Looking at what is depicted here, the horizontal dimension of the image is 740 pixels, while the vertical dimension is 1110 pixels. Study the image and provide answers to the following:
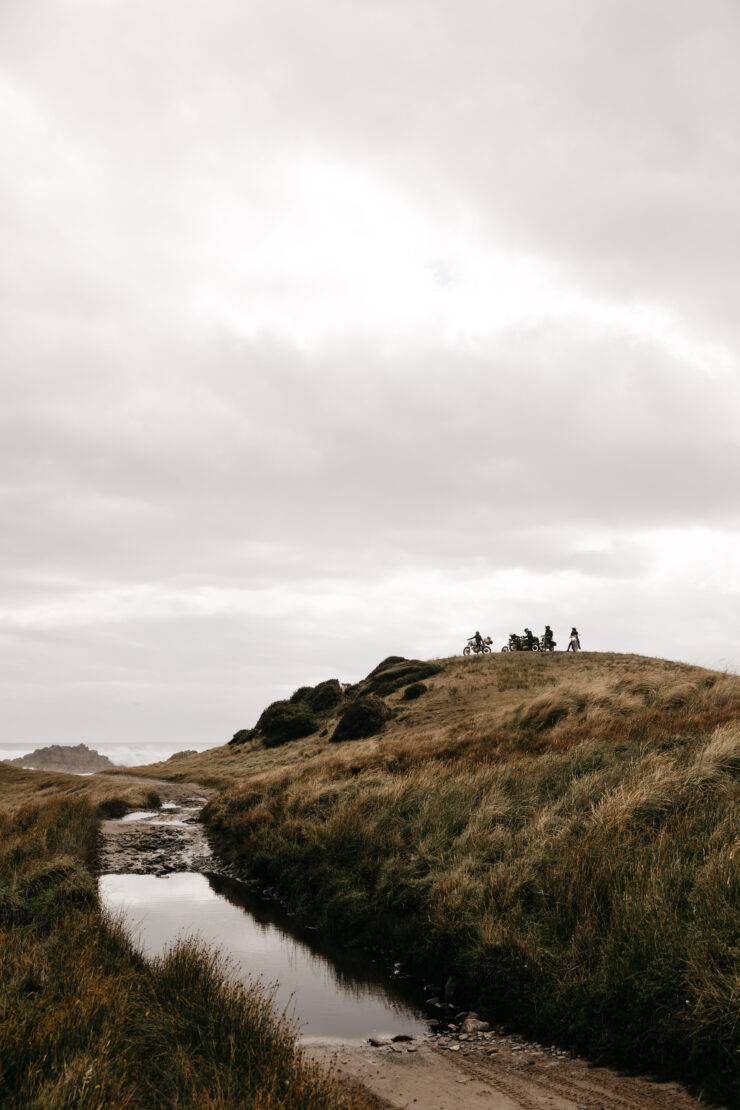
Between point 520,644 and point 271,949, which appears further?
point 520,644

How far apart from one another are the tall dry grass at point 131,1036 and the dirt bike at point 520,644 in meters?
51.0

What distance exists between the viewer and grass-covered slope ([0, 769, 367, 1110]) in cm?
466

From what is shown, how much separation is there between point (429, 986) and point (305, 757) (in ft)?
88.3

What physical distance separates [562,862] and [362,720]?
91.2 ft

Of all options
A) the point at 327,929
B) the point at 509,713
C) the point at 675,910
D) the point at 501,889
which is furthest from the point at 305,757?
the point at 675,910

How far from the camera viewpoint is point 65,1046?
17.0 feet

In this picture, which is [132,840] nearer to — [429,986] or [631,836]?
[429,986]

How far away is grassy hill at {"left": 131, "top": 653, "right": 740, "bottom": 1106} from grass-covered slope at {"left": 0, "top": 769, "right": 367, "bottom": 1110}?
10.1ft

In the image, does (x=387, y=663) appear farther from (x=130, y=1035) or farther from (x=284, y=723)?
(x=130, y=1035)

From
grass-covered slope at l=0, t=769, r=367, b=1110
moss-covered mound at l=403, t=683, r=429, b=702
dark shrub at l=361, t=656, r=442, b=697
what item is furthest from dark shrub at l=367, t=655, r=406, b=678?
grass-covered slope at l=0, t=769, r=367, b=1110

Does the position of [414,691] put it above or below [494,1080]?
above

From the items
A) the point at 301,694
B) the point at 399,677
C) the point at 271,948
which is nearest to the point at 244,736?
the point at 301,694

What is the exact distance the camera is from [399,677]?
47.8 m

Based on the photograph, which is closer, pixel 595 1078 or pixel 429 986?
pixel 595 1078
